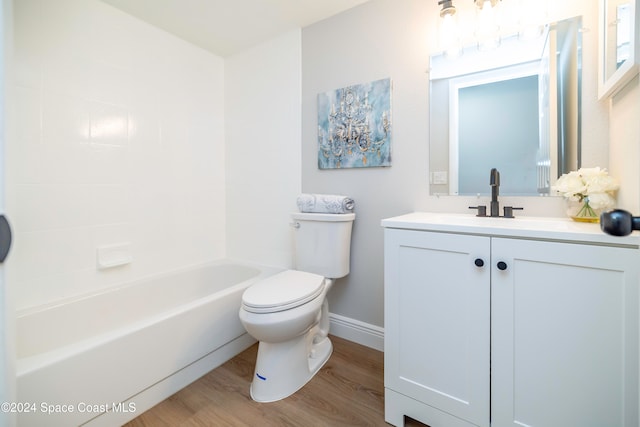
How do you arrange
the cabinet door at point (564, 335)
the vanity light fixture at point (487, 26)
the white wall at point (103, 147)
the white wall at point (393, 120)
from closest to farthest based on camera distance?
the cabinet door at point (564, 335) < the vanity light fixture at point (487, 26) < the white wall at point (103, 147) < the white wall at point (393, 120)

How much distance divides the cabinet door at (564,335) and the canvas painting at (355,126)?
93 centimetres

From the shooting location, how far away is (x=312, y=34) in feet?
6.30

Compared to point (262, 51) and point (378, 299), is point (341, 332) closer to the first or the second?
point (378, 299)

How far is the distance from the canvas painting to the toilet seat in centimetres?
77

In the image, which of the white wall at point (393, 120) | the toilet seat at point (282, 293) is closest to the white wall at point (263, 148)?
the white wall at point (393, 120)

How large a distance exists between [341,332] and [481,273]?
115 cm

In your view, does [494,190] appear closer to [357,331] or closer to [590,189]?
[590,189]

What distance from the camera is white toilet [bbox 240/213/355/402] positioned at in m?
1.28

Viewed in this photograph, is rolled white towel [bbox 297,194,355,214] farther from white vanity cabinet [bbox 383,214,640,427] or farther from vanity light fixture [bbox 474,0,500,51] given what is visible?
vanity light fixture [bbox 474,0,500,51]

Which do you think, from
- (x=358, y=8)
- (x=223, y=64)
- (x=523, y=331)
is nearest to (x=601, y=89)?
(x=523, y=331)

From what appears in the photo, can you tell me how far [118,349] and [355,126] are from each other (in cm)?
165

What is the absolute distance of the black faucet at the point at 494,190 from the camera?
129 centimetres

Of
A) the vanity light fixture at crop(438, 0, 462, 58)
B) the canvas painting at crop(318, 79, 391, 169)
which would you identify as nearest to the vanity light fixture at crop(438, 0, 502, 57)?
the vanity light fixture at crop(438, 0, 462, 58)

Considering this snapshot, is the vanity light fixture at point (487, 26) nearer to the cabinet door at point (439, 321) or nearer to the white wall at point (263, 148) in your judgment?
the cabinet door at point (439, 321)
